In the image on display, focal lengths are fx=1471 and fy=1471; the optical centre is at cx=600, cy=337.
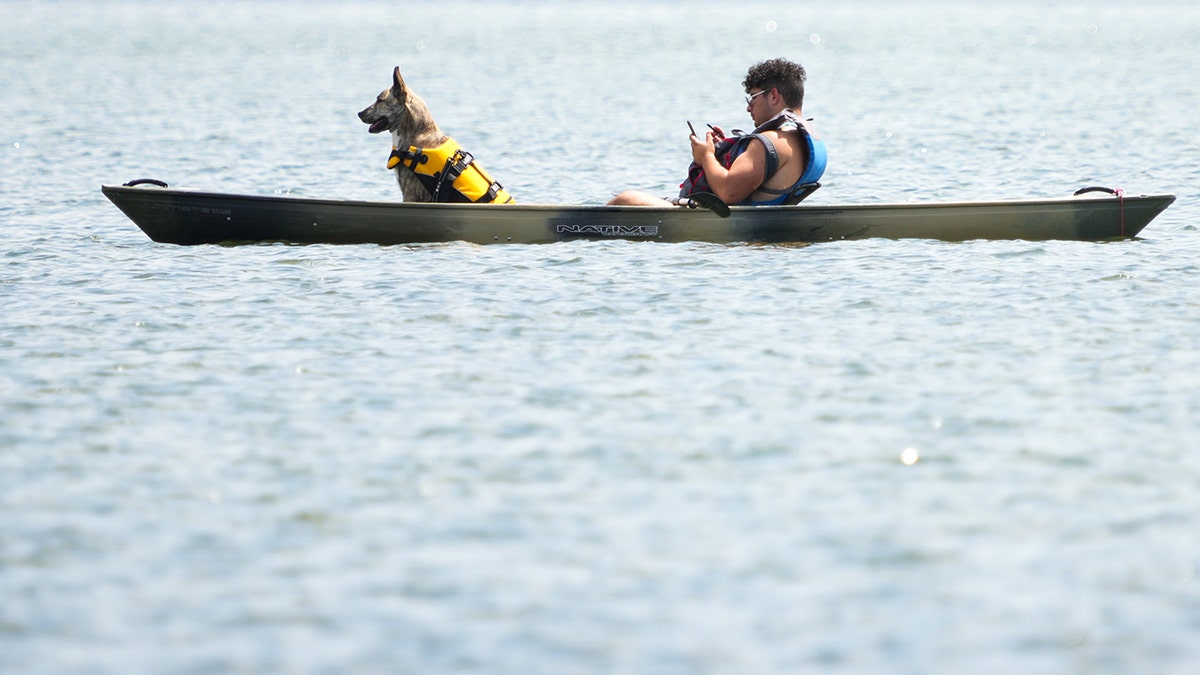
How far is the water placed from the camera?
4.99 meters

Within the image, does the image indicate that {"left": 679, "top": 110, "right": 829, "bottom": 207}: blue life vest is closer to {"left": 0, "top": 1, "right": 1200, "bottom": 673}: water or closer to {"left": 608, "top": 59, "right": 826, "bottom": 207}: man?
{"left": 608, "top": 59, "right": 826, "bottom": 207}: man

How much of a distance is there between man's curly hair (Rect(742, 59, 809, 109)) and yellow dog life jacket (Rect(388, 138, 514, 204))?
7.98ft

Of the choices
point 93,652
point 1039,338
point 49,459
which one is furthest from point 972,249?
point 93,652

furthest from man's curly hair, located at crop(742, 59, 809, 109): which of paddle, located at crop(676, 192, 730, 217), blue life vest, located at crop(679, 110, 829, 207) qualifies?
paddle, located at crop(676, 192, 730, 217)

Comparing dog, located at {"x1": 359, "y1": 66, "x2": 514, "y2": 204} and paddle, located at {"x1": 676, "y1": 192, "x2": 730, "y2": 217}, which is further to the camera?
dog, located at {"x1": 359, "y1": 66, "x2": 514, "y2": 204}

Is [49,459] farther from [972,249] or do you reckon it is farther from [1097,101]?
[1097,101]

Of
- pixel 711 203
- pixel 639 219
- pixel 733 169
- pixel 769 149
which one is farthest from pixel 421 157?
pixel 769 149

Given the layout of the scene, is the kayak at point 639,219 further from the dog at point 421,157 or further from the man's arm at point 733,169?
the dog at point 421,157

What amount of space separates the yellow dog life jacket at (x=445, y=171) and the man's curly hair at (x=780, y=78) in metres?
2.43

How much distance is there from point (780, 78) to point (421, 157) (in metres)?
3.02

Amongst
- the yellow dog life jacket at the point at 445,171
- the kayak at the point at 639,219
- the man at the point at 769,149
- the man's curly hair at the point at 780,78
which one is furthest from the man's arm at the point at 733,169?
the yellow dog life jacket at the point at 445,171

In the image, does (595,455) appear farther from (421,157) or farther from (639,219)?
(421,157)

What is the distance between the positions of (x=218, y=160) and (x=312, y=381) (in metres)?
14.0

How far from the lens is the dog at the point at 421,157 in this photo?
1223 cm
